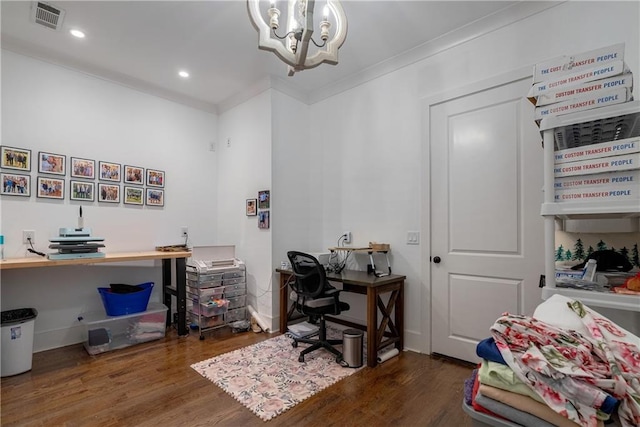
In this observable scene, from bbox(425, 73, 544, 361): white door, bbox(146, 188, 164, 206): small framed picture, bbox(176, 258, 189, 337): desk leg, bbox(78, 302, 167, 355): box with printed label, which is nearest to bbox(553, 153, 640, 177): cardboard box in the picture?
bbox(425, 73, 544, 361): white door

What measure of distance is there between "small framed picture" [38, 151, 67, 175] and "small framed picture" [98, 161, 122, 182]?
1.04 feet

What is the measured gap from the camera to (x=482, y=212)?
262 cm

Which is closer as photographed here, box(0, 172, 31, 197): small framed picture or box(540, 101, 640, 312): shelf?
box(540, 101, 640, 312): shelf

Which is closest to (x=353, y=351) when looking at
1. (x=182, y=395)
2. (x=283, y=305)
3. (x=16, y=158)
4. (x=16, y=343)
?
(x=283, y=305)

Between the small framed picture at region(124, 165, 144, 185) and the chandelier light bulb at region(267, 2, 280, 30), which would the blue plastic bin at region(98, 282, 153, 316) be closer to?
the small framed picture at region(124, 165, 144, 185)

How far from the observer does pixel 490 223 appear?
257 centimetres

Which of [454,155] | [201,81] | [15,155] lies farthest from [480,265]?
[15,155]

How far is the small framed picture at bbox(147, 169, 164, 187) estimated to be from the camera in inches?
146

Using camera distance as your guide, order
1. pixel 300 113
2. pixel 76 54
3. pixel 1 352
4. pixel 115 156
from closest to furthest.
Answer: pixel 1 352 → pixel 76 54 → pixel 115 156 → pixel 300 113

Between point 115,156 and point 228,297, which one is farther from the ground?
point 115,156

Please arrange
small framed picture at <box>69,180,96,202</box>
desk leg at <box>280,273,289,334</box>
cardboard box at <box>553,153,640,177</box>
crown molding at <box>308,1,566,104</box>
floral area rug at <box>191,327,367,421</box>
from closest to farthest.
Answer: cardboard box at <box>553,153,640,177</box>
floral area rug at <box>191,327,367,421</box>
crown molding at <box>308,1,566,104</box>
small framed picture at <box>69,180,96,202</box>
desk leg at <box>280,273,289,334</box>

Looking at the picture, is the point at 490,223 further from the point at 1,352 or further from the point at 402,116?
the point at 1,352

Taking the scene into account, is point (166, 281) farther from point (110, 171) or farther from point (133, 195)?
point (110, 171)

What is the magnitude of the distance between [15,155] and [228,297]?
2.44 metres
